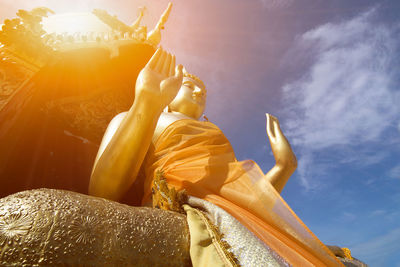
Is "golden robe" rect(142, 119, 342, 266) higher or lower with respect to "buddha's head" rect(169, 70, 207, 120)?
lower

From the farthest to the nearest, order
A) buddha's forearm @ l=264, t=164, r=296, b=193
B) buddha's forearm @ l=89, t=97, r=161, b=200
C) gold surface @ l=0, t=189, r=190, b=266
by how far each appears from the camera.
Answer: buddha's forearm @ l=264, t=164, r=296, b=193
buddha's forearm @ l=89, t=97, r=161, b=200
gold surface @ l=0, t=189, r=190, b=266

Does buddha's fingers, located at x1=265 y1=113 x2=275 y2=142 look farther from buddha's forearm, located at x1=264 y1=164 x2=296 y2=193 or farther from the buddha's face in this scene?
the buddha's face

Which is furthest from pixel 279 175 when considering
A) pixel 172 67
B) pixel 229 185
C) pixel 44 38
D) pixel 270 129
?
pixel 44 38

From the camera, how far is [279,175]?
5.43 ft

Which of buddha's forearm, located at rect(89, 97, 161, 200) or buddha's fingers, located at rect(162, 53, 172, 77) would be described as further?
buddha's fingers, located at rect(162, 53, 172, 77)

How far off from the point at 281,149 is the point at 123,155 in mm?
1040

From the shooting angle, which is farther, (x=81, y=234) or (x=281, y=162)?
(x=281, y=162)

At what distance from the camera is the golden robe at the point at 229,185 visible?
884 mm

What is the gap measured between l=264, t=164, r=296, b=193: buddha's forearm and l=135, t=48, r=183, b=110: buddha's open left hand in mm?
815

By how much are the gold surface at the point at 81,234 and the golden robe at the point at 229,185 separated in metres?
0.31

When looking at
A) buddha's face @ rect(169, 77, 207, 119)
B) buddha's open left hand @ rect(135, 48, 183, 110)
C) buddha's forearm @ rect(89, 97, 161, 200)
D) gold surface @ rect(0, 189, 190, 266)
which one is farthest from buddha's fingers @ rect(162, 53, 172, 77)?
gold surface @ rect(0, 189, 190, 266)

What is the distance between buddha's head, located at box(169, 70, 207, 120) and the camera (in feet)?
6.12

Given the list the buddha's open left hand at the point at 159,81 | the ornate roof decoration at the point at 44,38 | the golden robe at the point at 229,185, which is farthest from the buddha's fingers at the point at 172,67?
the ornate roof decoration at the point at 44,38

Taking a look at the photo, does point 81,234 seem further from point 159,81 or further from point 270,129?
point 270,129
